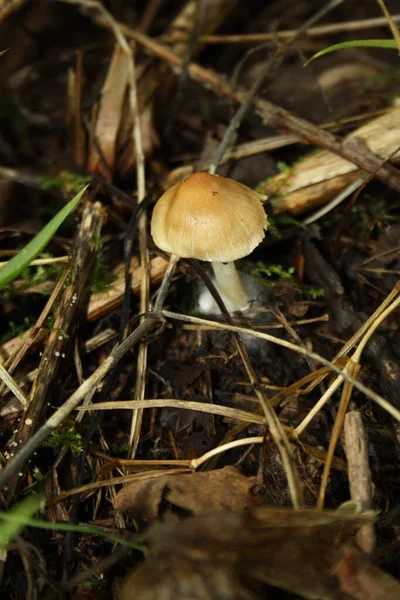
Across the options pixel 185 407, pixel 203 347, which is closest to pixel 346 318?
pixel 203 347

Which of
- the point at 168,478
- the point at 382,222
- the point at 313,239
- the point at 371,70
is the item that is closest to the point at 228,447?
the point at 168,478

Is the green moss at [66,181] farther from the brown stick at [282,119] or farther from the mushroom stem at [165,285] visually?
the brown stick at [282,119]

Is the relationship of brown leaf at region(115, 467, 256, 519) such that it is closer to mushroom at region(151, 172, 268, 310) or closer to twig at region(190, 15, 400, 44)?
mushroom at region(151, 172, 268, 310)

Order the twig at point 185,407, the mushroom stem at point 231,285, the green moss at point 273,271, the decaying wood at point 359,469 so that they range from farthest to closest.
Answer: the green moss at point 273,271 < the mushroom stem at point 231,285 < the twig at point 185,407 < the decaying wood at point 359,469

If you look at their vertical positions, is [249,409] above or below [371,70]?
below

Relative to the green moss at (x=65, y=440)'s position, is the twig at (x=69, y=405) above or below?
above

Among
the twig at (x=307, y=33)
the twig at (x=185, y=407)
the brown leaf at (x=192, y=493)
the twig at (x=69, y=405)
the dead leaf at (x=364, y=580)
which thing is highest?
the twig at (x=307, y=33)

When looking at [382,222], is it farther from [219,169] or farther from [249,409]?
[249,409]

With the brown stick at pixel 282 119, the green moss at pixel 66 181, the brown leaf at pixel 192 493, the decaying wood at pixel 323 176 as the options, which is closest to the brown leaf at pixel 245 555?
the brown leaf at pixel 192 493
